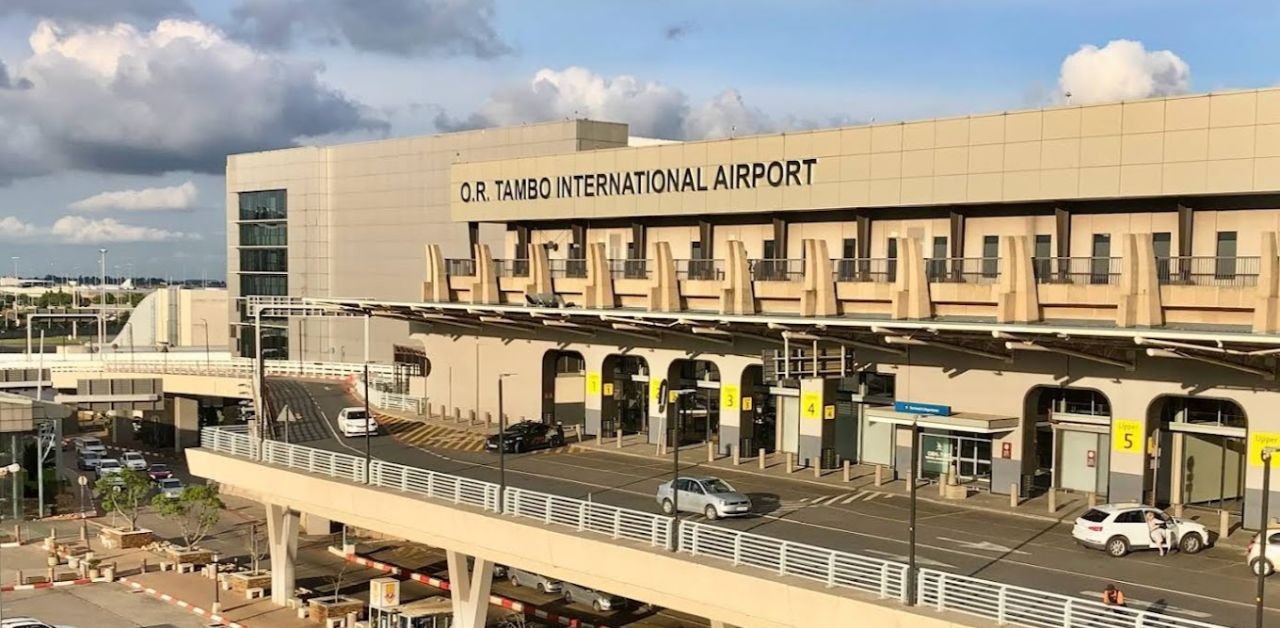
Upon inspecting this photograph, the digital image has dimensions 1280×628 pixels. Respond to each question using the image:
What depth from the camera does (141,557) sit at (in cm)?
6047

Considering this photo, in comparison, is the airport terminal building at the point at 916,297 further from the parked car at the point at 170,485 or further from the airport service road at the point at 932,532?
the parked car at the point at 170,485

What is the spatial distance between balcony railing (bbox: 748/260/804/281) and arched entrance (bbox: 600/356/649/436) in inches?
343

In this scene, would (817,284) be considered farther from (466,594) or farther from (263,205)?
(263,205)

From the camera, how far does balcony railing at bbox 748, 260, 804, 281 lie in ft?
161

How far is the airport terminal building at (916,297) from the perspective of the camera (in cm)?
3697

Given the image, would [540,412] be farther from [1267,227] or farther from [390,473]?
[1267,227]

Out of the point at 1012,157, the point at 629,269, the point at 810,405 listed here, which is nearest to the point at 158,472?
the point at 629,269

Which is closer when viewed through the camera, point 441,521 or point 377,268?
point 441,521

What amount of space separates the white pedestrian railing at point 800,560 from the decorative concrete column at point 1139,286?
13611 mm

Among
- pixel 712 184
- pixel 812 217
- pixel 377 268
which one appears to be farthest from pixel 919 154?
pixel 377 268

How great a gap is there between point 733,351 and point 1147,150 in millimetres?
18633

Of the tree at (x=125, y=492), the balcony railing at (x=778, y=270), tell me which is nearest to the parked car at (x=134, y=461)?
the tree at (x=125, y=492)

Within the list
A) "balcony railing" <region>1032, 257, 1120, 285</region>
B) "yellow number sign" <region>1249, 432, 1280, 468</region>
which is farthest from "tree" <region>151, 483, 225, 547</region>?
"yellow number sign" <region>1249, 432, 1280, 468</region>

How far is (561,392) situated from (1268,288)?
35.2 metres
